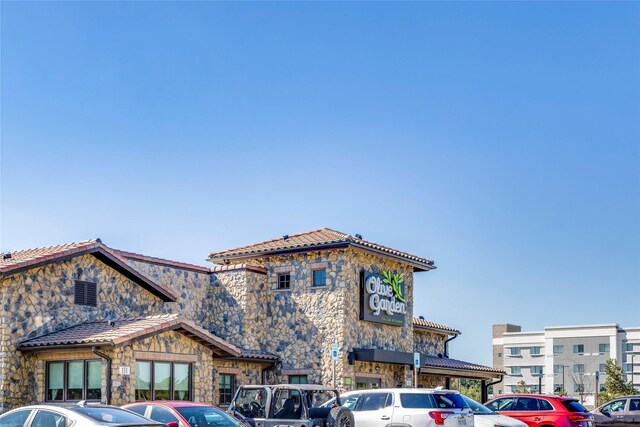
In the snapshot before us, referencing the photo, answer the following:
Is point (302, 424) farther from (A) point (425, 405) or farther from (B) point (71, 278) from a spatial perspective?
(B) point (71, 278)

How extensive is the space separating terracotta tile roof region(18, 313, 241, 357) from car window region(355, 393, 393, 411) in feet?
21.5

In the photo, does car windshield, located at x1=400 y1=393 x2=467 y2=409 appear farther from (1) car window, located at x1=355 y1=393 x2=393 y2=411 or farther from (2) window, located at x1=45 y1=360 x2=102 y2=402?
(2) window, located at x1=45 y1=360 x2=102 y2=402

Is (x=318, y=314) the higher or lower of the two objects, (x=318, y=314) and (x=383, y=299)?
the lower

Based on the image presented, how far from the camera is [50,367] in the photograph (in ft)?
83.6

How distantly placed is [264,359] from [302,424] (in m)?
12.7

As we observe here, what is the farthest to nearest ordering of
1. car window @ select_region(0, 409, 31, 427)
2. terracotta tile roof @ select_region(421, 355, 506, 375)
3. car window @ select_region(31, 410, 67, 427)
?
1. terracotta tile roof @ select_region(421, 355, 506, 375)
2. car window @ select_region(0, 409, 31, 427)
3. car window @ select_region(31, 410, 67, 427)

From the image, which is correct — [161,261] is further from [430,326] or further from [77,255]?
[430,326]

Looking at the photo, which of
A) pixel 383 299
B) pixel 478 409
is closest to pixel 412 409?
pixel 478 409

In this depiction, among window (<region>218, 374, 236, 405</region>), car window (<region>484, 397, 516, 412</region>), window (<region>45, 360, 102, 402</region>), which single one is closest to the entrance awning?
window (<region>218, 374, 236, 405</region>)

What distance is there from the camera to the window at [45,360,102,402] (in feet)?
80.2

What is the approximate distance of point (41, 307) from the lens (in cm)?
2591

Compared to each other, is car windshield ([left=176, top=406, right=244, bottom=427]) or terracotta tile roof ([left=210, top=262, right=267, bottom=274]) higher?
terracotta tile roof ([left=210, top=262, right=267, bottom=274])

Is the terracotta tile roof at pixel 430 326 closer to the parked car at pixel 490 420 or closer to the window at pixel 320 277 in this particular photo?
the window at pixel 320 277

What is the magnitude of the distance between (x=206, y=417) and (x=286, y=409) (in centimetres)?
319
